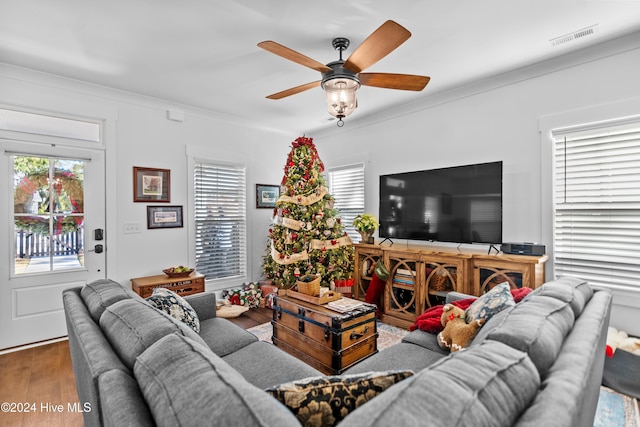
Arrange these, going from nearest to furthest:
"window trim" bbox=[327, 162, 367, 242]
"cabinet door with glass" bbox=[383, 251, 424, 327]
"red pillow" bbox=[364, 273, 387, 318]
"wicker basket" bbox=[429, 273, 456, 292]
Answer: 1. "wicker basket" bbox=[429, 273, 456, 292]
2. "cabinet door with glass" bbox=[383, 251, 424, 327]
3. "red pillow" bbox=[364, 273, 387, 318]
4. "window trim" bbox=[327, 162, 367, 242]

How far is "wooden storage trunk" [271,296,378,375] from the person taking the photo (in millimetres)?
2324

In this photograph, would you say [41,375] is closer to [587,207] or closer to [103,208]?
[103,208]

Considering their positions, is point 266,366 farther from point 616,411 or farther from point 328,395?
point 616,411

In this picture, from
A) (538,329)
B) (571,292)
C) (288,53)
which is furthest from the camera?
(288,53)

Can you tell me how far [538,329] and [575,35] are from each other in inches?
105

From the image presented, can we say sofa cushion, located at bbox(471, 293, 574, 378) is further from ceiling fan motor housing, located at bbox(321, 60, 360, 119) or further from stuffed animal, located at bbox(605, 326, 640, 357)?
ceiling fan motor housing, located at bbox(321, 60, 360, 119)

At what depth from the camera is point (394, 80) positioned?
248cm

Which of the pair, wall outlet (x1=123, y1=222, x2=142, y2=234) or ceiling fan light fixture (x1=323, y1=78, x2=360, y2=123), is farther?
wall outlet (x1=123, y1=222, x2=142, y2=234)

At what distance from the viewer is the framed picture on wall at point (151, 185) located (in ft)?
12.7

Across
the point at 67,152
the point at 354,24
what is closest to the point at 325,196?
the point at 354,24

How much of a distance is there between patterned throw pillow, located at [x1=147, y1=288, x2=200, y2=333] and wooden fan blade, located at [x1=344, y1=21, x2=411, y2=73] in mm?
2034

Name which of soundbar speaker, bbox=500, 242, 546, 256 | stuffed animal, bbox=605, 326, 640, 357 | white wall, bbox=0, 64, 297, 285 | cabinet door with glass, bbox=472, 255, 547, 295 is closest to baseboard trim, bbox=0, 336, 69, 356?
white wall, bbox=0, 64, 297, 285

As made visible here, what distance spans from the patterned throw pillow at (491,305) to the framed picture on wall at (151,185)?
3.75m

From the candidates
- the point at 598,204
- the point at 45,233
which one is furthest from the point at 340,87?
the point at 45,233
